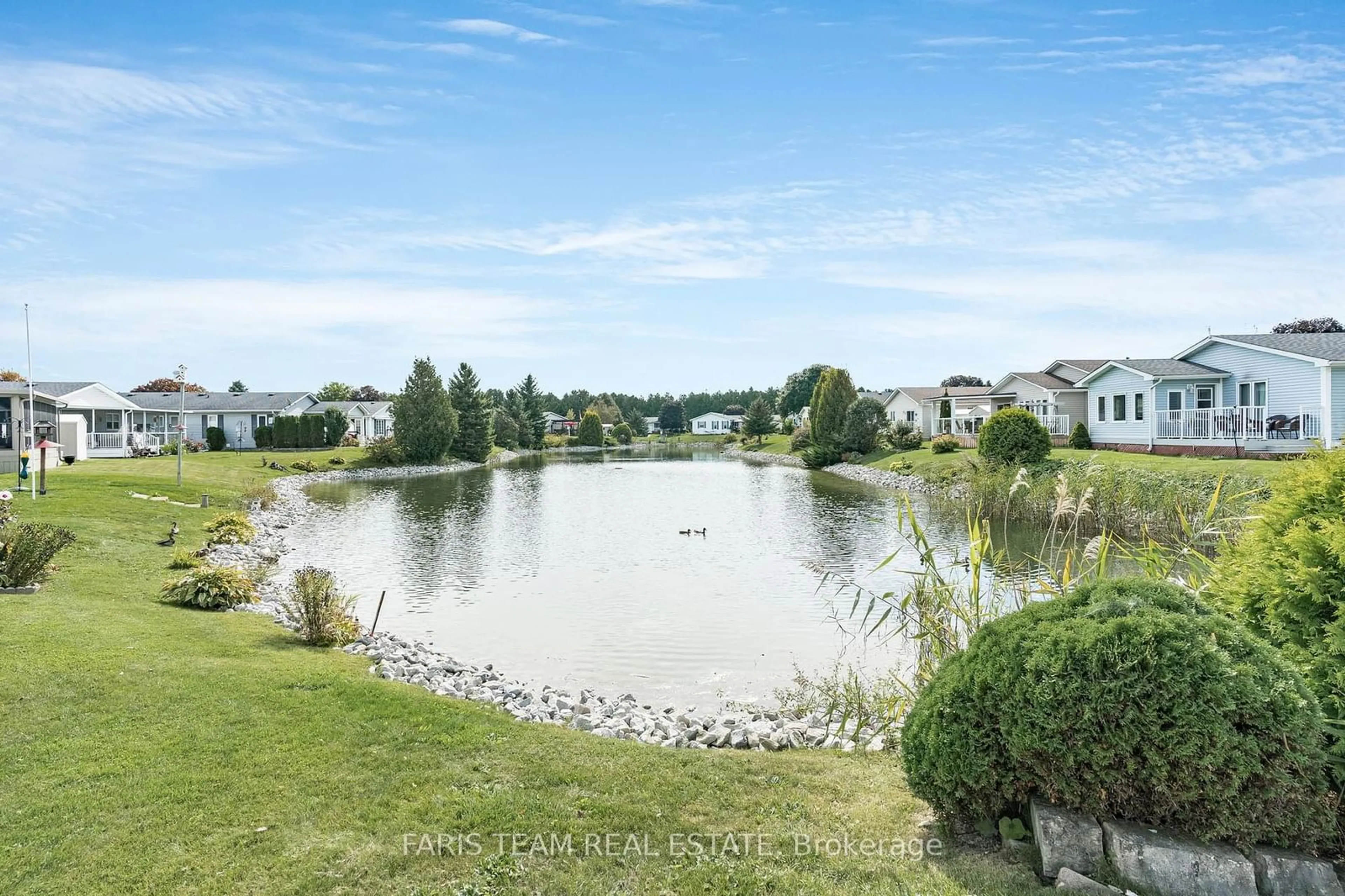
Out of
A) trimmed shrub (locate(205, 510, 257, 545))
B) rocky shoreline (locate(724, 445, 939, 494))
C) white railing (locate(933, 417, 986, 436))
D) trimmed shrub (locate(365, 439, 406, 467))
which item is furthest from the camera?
trimmed shrub (locate(365, 439, 406, 467))

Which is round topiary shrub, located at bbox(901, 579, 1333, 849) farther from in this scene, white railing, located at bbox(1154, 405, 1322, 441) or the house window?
the house window

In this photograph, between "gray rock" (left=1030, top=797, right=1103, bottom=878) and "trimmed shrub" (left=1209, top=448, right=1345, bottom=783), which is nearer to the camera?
"gray rock" (left=1030, top=797, right=1103, bottom=878)

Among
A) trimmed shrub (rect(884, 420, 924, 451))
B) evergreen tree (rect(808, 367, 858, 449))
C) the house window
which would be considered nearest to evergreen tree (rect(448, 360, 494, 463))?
evergreen tree (rect(808, 367, 858, 449))

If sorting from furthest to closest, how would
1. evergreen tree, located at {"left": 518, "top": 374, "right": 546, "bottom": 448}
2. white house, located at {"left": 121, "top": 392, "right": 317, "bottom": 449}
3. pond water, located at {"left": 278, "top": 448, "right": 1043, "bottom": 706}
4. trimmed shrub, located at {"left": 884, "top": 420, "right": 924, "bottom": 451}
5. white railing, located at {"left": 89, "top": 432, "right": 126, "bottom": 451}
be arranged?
evergreen tree, located at {"left": 518, "top": 374, "right": 546, "bottom": 448}, white house, located at {"left": 121, "top": 392, "right": 317, "bottom": 449}, trimmed shrub, located at {"left": 884, "top": 420, "right": 924, "bottom": 451}, white railing, located at {"left": 89, "top": 432, "right": 126, "bottom": 451}, pond water, located at {"left": 278, "top": 448, "right": 1043, "bottom": 706}

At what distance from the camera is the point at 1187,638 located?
386cm

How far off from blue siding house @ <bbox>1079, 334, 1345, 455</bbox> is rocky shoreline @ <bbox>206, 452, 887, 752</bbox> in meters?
25.6

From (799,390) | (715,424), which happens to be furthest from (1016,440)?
(715,424)

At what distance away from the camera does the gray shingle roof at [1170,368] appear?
3198 centimetres

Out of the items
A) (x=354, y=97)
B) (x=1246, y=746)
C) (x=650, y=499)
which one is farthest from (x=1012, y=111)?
Answer: (x=650, y=499)

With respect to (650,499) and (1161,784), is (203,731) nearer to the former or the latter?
(1161,784)

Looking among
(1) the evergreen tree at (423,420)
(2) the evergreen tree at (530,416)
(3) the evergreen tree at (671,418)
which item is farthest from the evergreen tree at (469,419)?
(3) the evergreen tree at (671,418)

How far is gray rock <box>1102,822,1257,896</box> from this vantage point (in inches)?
144

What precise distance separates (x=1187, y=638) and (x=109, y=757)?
7.25 meters

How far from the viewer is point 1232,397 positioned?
31453 mm
